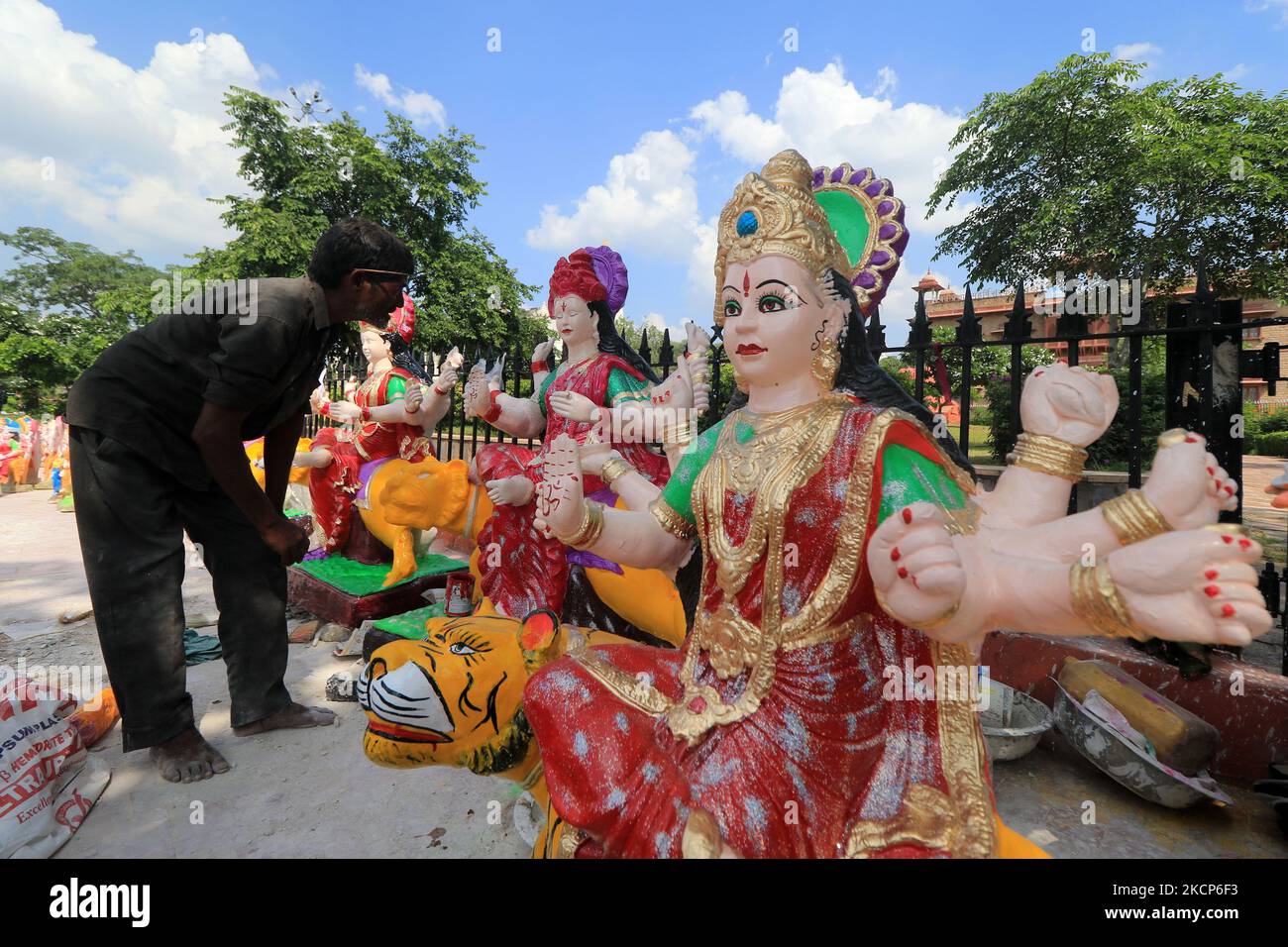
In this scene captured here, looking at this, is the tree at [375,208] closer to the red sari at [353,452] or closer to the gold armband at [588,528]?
the red sari at [353,452]

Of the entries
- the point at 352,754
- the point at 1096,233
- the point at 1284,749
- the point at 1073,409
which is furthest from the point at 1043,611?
the point at 1096,233

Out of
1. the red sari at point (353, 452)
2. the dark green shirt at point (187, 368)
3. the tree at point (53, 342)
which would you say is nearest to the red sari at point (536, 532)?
the dark green shirt at point (187, 368)

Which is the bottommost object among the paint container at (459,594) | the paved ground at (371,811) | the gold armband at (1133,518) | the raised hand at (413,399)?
the paved ground at (371,811)

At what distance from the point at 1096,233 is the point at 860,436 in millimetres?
17826

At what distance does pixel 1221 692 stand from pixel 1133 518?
221 centimetres

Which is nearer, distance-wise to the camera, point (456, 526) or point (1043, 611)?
point (1043, 611)

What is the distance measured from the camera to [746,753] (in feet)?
4.53

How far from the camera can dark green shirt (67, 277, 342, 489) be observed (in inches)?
102

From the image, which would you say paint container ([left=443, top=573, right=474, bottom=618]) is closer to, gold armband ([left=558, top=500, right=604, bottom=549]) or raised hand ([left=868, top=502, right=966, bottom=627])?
gold armband ([left=558, top=500, right=604, bottom=549])

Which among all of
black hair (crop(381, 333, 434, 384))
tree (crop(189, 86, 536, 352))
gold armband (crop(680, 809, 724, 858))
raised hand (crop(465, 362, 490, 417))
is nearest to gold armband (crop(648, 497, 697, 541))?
gold armband (crop(680, 809, 724, 858))

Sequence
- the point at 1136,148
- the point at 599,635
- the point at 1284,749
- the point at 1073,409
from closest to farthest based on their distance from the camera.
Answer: the point at 1073,409 → the point at 599,635 → the point at 1284,749 → the point at 1136,148

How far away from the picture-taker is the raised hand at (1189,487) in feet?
3.44

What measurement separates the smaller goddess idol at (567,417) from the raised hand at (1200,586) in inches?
73.2
